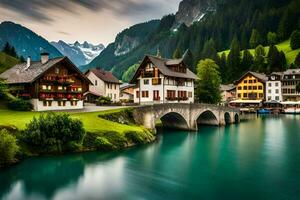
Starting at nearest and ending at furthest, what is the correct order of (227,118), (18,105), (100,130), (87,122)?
(100,130)
(87,122)
(18,105)
(227,118)

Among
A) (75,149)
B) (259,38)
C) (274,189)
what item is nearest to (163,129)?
(75,149)

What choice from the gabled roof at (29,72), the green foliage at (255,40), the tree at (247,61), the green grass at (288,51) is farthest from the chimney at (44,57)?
the green foliage at (255,40)

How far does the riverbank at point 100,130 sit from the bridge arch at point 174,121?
1369cm

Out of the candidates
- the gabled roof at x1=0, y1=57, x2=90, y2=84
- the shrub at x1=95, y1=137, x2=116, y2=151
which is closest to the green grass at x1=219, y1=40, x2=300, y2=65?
the gabled roof at x1=0, y1=57, x2=90, y2=84

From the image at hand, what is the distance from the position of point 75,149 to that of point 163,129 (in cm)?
3272

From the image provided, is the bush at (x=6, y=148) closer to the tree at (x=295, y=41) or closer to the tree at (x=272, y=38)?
the tree at (x=295, y=41)

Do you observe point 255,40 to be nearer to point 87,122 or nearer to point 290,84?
point 290,84

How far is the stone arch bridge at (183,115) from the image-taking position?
56469mm

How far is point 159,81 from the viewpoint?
234 feet

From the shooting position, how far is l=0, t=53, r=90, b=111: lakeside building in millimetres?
56344

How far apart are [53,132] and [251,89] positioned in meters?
116

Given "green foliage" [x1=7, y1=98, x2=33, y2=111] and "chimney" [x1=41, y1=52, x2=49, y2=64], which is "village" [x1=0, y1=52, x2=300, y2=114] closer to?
"chimney" [x1=41, y1=52, x2=49, y2=64]

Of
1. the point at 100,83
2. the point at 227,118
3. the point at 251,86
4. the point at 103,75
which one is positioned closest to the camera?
the point at 227,118

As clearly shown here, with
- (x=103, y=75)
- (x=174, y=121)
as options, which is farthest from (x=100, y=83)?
(x=174, y=121)
